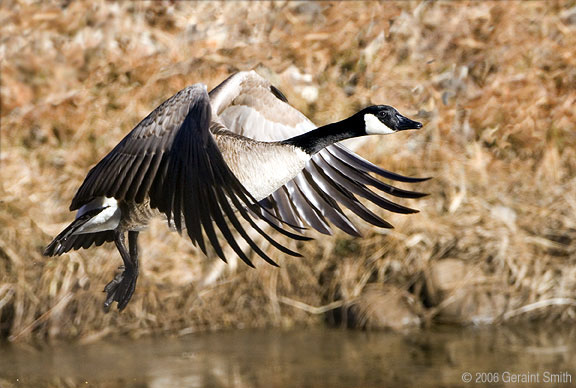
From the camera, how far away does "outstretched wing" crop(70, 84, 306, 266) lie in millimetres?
4055

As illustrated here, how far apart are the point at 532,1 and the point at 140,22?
4315 mm

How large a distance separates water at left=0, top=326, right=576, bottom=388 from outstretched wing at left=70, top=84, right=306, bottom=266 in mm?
1894

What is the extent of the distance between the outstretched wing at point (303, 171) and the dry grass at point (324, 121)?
1.83 m

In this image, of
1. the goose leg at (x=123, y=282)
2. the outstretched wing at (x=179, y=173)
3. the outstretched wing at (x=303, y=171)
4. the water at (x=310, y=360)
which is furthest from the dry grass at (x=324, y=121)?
the outstretched wing at (x=179, y=173)

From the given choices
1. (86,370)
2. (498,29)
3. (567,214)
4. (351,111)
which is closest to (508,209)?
(567,214)

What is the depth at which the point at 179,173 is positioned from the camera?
4.26 meters

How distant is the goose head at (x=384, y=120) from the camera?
15.8 feet

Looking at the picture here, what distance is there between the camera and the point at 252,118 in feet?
19.0

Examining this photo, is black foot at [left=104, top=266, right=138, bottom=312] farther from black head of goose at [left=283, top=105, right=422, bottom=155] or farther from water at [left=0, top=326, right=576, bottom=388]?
black head of goose at [left=283, top=105, right=422, bottom=155]

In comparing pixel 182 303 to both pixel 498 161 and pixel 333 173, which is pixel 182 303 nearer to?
pixel 333 173

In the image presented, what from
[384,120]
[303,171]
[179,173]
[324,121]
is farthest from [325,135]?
[324,121]

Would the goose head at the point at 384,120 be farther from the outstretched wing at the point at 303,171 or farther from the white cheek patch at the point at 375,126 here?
the outstretched wing at the point at 303,171

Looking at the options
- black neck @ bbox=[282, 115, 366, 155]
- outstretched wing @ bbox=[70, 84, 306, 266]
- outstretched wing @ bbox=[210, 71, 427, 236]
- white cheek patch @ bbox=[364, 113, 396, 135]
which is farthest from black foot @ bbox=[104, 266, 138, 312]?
white cheek patch @ bbox=[364, 113, 396, 135]

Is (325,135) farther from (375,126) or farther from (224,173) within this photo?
(224,173)
